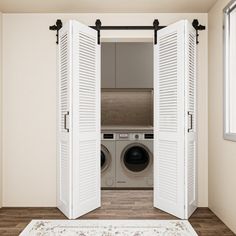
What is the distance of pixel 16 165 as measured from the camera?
12.5 ft

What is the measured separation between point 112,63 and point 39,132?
72.1 inches

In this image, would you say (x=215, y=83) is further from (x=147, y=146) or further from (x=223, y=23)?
(x=147, y=146)

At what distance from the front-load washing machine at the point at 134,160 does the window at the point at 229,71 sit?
5.80 feet

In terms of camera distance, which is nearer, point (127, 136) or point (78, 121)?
point (78, 121)

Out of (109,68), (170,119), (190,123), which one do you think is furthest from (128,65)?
(190,123)

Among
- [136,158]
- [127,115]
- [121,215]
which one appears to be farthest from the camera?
[127,115]

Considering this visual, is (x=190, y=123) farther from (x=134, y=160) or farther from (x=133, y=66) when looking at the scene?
(x=133, y=66)

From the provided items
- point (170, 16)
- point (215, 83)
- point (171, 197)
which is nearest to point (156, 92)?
point (215, 83)

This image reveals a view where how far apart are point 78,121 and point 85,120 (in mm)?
117

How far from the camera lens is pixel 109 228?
305cm

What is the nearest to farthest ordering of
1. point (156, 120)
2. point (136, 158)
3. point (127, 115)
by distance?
point (156, 120)
point (136, 158)
point (127, 115)

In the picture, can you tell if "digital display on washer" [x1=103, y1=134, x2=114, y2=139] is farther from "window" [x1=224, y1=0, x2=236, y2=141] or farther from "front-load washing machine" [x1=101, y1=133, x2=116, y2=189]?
"window" [x1=224, y1=0, x2=236, y2=141]

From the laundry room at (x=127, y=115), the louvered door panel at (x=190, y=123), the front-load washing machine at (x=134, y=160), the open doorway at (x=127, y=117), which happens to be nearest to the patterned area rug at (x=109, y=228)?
the louvered door panel at (x=190, y=123)

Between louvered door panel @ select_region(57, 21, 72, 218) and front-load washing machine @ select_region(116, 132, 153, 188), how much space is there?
1272 mm
